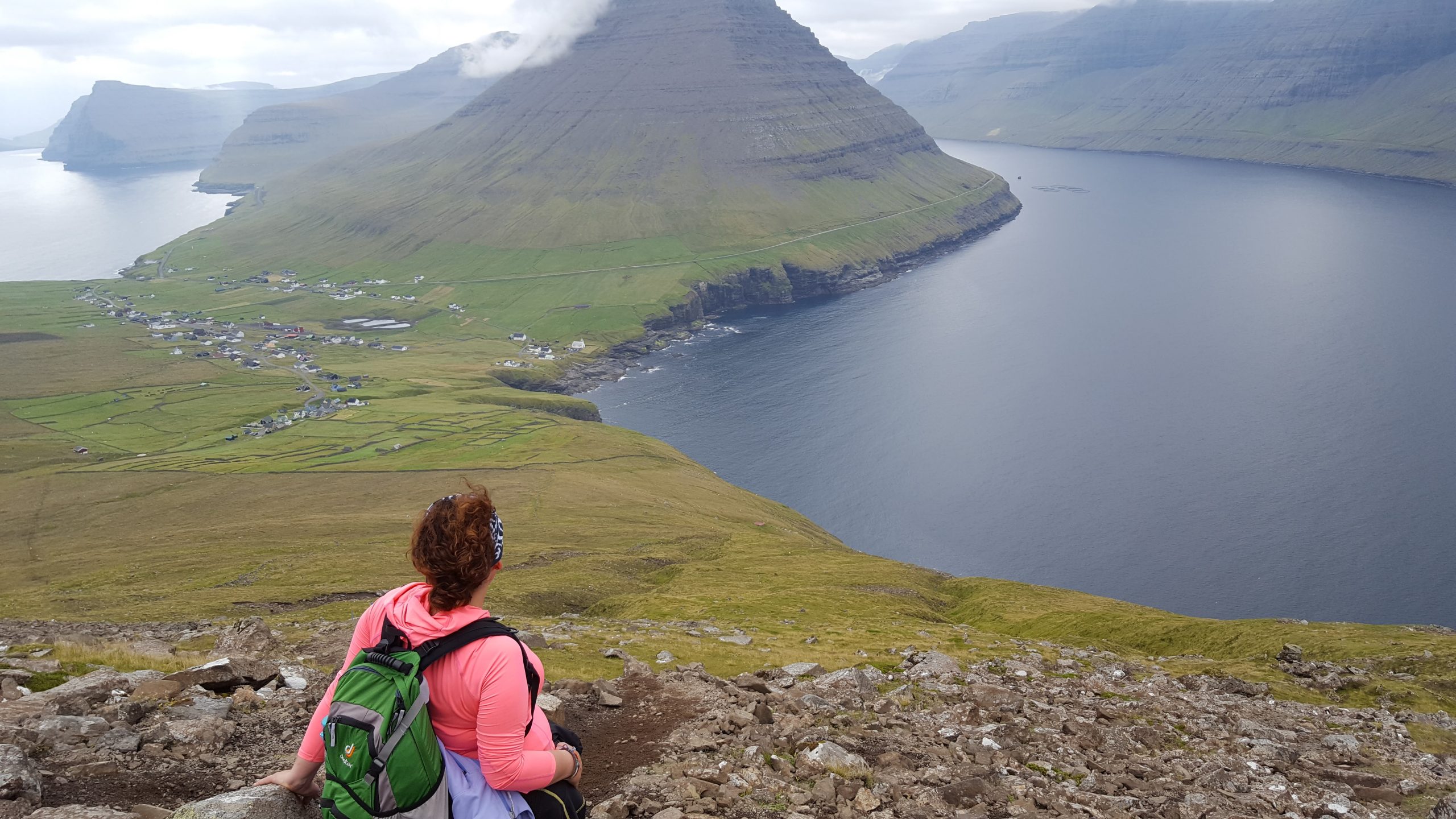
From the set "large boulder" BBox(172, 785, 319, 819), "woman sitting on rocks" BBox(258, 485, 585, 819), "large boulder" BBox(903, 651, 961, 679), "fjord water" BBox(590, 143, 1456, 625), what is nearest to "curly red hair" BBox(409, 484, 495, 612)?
"woman sitting on rocks" BBox(258, 485, 585, 819)

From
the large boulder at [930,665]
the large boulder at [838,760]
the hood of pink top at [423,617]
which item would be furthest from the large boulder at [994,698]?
the hood of pink top at [423,617]

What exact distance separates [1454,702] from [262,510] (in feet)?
332

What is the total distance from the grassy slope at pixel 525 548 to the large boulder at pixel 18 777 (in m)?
20.2

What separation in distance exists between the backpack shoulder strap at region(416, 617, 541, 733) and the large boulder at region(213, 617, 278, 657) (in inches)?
990

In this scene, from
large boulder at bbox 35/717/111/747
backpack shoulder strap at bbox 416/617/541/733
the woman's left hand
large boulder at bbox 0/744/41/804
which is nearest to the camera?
backpack shoulder strap at bbox 416/617/541/733

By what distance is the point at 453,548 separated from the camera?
869 centimetres

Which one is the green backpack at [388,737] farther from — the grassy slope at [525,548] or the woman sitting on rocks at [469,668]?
the grassy slope at [525,548]

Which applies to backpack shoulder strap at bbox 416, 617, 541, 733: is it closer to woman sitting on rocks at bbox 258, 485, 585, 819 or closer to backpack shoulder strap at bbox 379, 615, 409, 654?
woman sitting on rocks at bbox 258, 485, 585, 819

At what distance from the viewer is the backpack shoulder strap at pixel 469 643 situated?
8.52 metres

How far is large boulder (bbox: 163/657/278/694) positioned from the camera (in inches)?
773

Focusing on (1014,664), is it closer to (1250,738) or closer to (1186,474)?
(1250,738)

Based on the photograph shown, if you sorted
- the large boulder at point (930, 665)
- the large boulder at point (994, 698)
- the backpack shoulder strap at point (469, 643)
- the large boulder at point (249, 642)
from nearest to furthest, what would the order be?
the backpack shoulder strap at point (469, 643)
the large boulder at point (994, 698)
the large boulder at point (249, 642)
the large boulder at point (930, 665)

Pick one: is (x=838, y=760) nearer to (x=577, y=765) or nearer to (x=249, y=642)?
(x=577, y=765)

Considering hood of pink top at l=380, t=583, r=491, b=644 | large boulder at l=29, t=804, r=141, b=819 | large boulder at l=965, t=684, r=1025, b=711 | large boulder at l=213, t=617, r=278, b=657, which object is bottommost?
large boulder at l=965, t=684, r=1025, b=711
